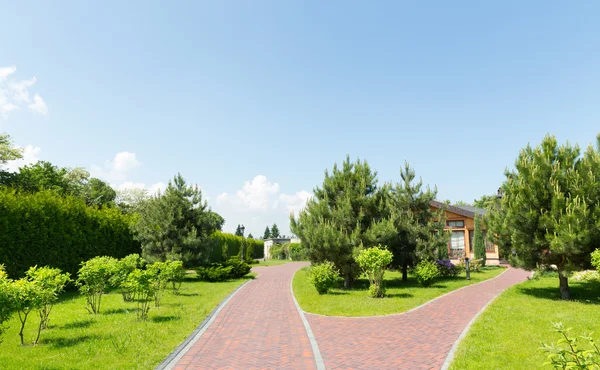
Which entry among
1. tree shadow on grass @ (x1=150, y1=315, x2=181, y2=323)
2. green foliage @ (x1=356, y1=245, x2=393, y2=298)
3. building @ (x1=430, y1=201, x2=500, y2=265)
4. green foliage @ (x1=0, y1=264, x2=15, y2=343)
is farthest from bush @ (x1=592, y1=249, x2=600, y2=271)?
building @ (x1=430, y1=201, x2=500, y2=265)

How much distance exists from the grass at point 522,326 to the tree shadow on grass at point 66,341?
27.7 feet

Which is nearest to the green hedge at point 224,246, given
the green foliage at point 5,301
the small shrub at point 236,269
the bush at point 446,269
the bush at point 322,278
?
the small shrub at point 236,269

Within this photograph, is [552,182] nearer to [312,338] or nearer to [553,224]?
[553,224]

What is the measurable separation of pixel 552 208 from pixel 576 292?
5781mm

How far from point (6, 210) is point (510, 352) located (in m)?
18.4

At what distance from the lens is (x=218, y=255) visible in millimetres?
40250

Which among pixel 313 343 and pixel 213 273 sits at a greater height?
pixel 213 273

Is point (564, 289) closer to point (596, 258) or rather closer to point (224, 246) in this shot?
point (596, 258)

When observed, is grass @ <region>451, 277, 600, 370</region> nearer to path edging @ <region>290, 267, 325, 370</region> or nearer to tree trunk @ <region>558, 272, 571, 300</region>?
tree trunk @ <region>558, 272, 571, 300</region>

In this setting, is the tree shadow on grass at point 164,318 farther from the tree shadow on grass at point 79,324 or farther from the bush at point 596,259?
the bush at point 596,259

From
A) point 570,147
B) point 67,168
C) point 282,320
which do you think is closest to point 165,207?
point 282,320

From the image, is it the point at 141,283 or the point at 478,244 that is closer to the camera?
the point at 141,283

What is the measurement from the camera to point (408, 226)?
798 inches

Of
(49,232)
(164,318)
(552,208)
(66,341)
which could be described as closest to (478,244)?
(552,208)
